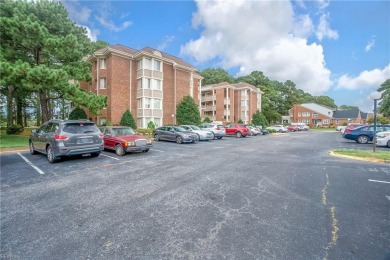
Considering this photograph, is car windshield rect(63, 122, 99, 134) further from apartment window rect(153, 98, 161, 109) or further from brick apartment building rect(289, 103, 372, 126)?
brick apartment building rect(289, 103, 372, 126)

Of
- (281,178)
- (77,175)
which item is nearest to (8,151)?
(77,175)

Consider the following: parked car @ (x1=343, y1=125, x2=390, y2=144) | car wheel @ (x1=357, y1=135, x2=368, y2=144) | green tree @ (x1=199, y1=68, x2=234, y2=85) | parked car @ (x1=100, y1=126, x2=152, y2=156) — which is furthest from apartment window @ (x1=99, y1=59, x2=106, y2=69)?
green tree @ (x1=199, y1=68, x2=234, y2=85)

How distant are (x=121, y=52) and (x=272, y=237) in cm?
2941

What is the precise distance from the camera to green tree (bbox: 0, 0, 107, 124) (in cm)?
1393

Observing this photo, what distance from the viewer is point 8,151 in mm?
12797

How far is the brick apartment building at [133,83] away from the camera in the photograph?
2768 cm

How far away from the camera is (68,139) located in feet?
28.9

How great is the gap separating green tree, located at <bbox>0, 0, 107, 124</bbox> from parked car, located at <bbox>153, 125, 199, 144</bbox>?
580 centimetres

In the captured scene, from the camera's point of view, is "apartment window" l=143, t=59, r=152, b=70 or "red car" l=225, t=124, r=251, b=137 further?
"apartment window" l=143, t=59, r=152, b=70

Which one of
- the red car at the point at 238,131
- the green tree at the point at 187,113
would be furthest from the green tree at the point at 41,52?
the red car at the point at 238,131

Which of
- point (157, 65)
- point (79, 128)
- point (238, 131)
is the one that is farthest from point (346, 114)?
point (79, 128)

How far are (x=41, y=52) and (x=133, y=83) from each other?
12860 mm

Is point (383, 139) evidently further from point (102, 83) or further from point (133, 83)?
point (102, 83)

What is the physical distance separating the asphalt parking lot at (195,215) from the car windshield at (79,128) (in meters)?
2.15
